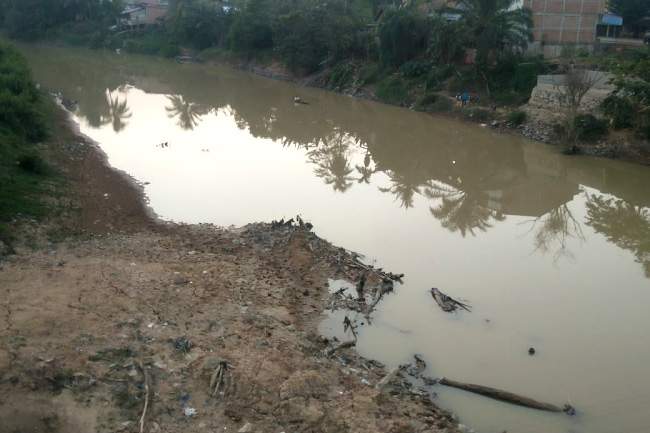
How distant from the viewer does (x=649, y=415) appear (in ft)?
22.4

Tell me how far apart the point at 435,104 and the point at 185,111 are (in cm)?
1135

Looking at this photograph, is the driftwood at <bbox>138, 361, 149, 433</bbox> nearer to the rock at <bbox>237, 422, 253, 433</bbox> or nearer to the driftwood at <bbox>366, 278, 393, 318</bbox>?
the rock at <bbox>237, 422, 253, 433</bbox>

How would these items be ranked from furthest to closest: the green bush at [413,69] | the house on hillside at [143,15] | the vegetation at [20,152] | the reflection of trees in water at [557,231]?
the house on hillside at [143,15] → the green bush at [413,69] → the reflection of trees in water at [557,231] → the vegetation at [20,152]

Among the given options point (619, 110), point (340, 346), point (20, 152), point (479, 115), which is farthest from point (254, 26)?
point (340, 346)

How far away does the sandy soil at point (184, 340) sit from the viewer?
586 cm

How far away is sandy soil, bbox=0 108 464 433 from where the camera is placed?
5.86m

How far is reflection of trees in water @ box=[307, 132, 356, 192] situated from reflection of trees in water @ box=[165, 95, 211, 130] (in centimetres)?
575

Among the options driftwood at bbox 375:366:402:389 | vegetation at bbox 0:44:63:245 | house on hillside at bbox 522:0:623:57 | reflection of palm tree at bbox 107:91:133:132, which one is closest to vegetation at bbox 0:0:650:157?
house on hillside at bbox 522:0:623:57

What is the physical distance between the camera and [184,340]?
712 cm

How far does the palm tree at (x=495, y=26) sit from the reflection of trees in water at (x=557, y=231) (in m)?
12.7

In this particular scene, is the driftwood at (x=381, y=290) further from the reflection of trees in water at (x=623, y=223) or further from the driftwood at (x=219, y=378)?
the reflection of trees in water at (x=623, y=223)

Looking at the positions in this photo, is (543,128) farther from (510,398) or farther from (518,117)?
(510,398)

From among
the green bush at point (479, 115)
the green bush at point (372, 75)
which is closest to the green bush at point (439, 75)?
the green bush at point (479, 115)

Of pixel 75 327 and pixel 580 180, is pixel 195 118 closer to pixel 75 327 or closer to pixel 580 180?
pixel 580 180
